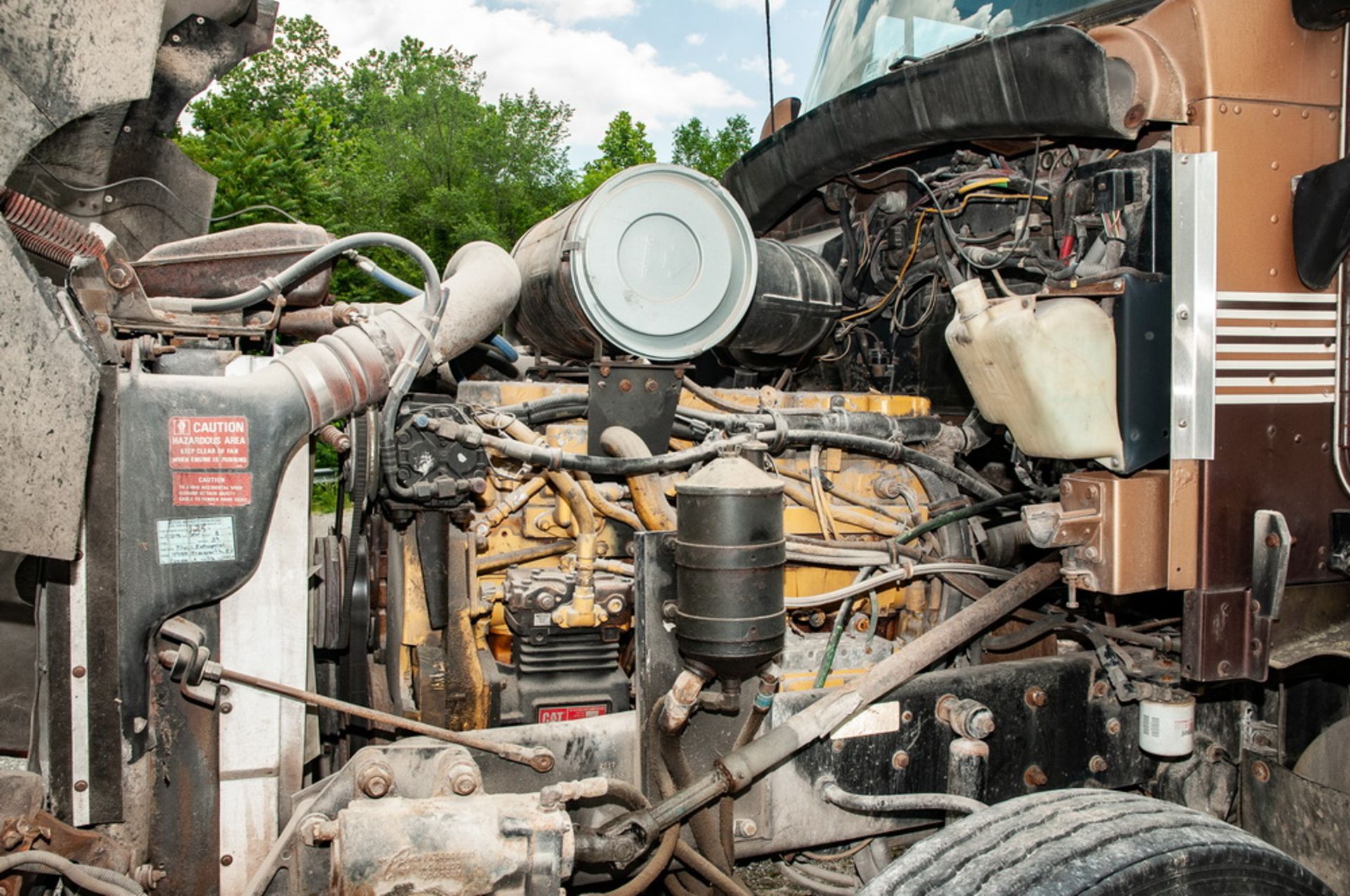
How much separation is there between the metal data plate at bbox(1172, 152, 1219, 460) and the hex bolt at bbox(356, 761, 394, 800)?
186 centimetres

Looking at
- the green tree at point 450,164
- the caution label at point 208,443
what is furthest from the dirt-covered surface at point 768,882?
the green tree at point 450,164

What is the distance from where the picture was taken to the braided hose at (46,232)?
184 cm

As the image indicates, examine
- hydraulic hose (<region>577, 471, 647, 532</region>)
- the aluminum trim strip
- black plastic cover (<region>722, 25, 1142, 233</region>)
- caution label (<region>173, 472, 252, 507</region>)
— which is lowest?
the aluminum trim strip

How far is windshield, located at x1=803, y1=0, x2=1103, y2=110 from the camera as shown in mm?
3119

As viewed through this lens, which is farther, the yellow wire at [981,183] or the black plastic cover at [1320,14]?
the yellow wire at [981,183]

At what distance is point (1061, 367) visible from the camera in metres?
2.42

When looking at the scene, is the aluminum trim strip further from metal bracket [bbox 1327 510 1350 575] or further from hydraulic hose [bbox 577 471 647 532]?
metal bracket [bbox 1327 510 1350 575]

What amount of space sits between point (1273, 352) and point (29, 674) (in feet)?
9.22

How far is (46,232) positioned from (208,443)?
0.47 metres

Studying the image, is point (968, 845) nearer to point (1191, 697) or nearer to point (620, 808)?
point (620, 808)

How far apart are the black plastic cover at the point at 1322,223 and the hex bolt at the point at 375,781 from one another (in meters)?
2.32

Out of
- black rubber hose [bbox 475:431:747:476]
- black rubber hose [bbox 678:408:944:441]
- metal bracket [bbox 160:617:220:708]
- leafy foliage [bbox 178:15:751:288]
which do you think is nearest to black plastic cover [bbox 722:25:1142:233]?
black rubber hose [bbox 678:408:944:441]

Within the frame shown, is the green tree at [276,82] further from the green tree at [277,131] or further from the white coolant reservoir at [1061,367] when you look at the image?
the white coolant reservoir at [1061,367]

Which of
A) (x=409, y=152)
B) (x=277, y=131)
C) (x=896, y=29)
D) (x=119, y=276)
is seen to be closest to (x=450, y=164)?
(x=409, y=152)
